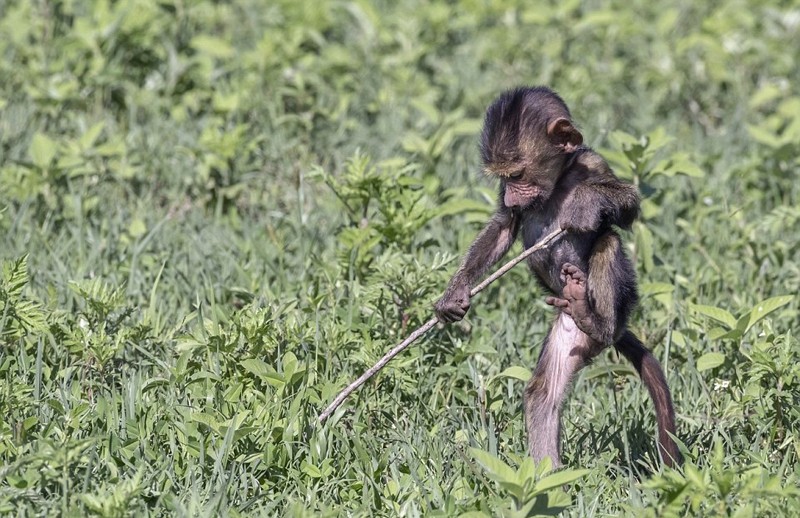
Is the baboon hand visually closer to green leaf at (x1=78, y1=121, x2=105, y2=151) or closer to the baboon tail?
the baboon tail

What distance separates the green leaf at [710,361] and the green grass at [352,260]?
0.01 metres

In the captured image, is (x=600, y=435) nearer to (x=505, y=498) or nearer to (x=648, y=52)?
(x=505, y=498)

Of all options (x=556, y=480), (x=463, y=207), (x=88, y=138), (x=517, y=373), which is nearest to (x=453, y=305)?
(x=517, y=373)

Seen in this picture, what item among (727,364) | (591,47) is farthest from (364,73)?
(727,364)

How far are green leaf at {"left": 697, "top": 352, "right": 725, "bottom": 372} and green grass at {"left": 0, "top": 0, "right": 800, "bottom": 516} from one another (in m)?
0.01

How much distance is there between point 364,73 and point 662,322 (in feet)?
14.0

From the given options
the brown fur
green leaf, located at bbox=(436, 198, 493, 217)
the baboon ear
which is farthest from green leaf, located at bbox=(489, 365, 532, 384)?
green leaf, located at bbox=(436, 198, 493, 217)

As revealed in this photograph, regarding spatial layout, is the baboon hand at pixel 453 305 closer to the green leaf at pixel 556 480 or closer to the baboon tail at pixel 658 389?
the baboon tail at pixel 658 389

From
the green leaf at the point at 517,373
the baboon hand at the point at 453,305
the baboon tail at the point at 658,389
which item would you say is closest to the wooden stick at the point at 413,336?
the baboon hand at the point at 453,305

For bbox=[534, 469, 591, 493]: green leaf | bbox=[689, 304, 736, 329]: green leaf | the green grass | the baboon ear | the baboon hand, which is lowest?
the green grass

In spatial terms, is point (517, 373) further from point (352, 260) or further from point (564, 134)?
point (352, 260)

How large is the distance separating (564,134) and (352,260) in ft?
5.36

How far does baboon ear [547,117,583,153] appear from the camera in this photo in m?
5.37

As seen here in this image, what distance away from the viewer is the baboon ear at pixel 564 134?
211 inches
